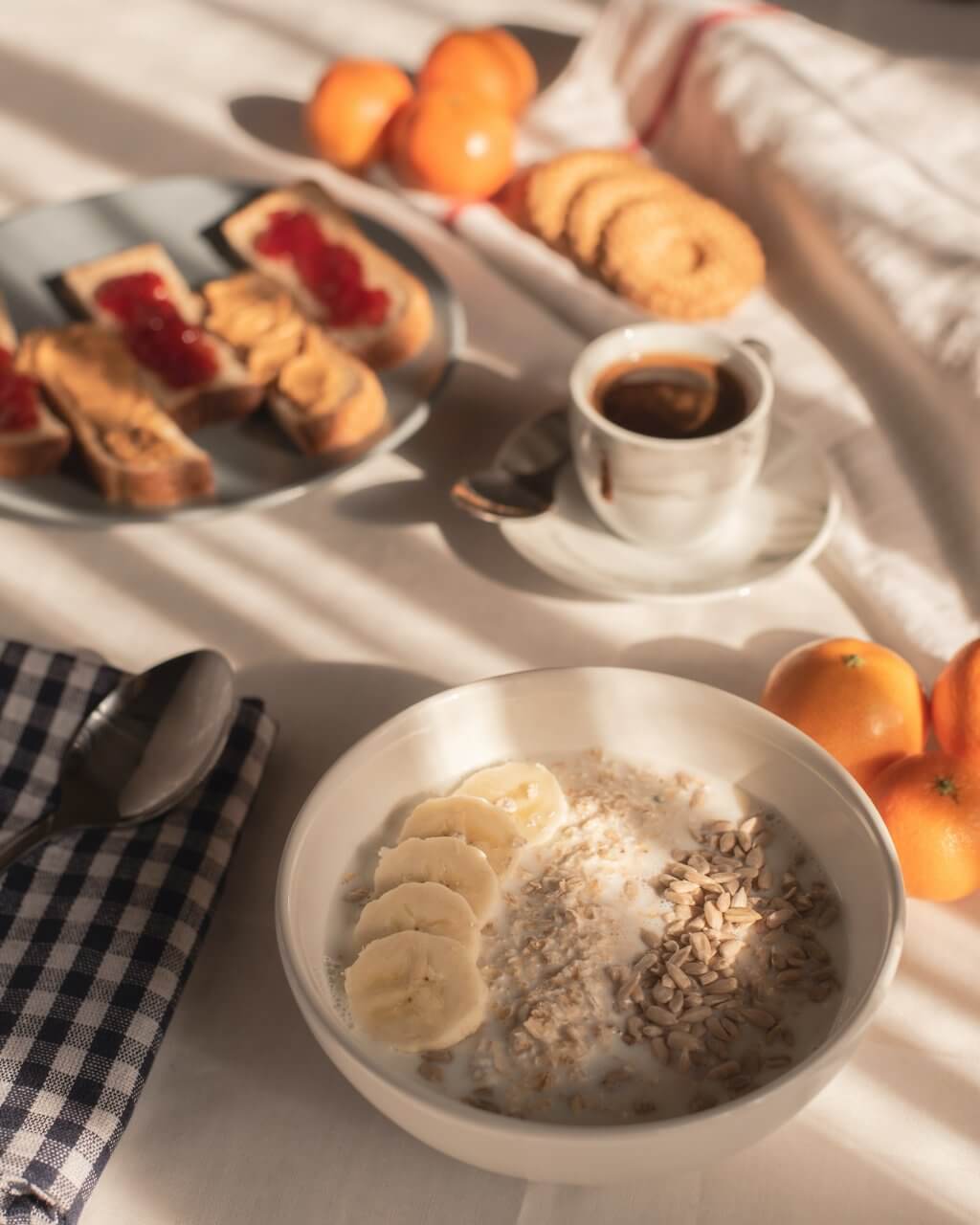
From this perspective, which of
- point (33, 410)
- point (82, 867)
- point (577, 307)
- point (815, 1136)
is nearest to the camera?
point (815, 1136)

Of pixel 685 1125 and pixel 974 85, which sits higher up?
pixel 974 85

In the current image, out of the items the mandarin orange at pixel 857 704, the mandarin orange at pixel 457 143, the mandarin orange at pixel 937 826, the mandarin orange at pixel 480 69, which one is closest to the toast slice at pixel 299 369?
the mandarin orange at pixel 457 143

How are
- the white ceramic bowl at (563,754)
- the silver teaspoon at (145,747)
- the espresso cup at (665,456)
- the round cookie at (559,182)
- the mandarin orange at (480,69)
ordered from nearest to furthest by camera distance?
1. the white ceramic bowl at (563,754)
2. the silver teaspoon at (145,747)
3. the espresso cup at (665,456)
4. the round cookie at (559,182)
5. the mandarin orange at (480,69)

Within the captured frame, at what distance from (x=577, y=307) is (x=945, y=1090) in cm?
86

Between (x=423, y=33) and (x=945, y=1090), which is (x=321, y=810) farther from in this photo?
(x=423, y=33)

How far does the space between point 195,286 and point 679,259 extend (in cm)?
52

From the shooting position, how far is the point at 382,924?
0.74m

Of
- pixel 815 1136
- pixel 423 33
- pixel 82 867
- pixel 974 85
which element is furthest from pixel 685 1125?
pixel 423 33

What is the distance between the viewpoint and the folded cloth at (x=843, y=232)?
3.54 ft

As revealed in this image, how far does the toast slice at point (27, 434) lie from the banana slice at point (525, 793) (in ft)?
1.85

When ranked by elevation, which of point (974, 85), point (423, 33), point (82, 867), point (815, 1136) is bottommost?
point (82, 867)

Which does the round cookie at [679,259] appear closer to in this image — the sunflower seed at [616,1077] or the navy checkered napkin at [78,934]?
the navy checkered napkin at [78,934]

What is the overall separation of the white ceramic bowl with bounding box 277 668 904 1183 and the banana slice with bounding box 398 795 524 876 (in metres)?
0.03

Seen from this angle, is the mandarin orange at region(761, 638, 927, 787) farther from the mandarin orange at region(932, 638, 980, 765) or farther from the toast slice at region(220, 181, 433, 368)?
the toast slice at region(220, 181, 433, 368)
